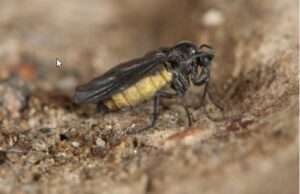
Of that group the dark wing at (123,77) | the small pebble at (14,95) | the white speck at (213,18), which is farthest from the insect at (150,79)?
the white speck at (213,18)

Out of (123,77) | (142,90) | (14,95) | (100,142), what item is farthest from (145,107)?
(14,95)

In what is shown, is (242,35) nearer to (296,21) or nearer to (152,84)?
(296,21)

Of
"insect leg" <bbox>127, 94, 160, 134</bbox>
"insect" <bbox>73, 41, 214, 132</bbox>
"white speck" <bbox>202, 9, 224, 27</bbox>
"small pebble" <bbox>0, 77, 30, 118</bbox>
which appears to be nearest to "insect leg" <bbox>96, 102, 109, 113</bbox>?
"insect" <bbox>73, 41, 214, 132</bbox>

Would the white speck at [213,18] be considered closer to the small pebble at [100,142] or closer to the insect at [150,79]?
the insect at [150,79]

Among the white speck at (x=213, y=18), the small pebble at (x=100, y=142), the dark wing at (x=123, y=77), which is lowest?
the small pebble at (x=100, y=142)

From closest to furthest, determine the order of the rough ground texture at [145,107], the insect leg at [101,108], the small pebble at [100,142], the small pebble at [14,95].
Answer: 1. the rough ground texture at [145,107]
2. the small pebble at [100,142]
3. the insect leg at [101,108]
4. the small pebble at [14,95]

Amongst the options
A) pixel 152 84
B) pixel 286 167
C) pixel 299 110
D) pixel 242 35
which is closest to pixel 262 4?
pixel 242 35
